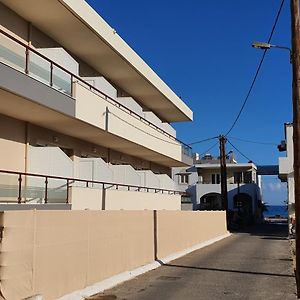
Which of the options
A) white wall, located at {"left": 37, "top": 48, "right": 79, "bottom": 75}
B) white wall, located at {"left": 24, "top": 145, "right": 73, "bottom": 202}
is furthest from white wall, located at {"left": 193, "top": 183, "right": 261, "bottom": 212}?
white wall, located at {"left": 24, "top": 145, "right": 73, "bottom": 202}

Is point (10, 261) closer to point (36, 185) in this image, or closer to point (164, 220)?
point (36, 185)

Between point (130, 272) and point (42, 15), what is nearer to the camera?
point (130, 272)

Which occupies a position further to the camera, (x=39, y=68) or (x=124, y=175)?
(x=124, y=175)

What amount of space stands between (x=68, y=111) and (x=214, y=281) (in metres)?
7.08

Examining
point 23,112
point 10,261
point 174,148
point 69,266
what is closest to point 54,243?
point 69,266

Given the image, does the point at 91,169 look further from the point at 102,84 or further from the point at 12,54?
the point at 12,54

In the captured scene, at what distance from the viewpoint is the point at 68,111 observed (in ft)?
55.5

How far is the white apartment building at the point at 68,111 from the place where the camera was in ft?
48.7

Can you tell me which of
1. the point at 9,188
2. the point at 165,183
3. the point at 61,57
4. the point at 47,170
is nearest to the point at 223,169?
the point at 165,183

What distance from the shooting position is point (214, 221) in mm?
35000

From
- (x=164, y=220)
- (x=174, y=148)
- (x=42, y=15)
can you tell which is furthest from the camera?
(x=174, y=148)

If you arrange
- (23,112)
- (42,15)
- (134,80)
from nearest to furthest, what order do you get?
(23,112)
(42,15)
(134,80)

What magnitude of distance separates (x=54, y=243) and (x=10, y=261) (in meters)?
1.73

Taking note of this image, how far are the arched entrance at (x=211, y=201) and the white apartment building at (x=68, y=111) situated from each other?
129ft
